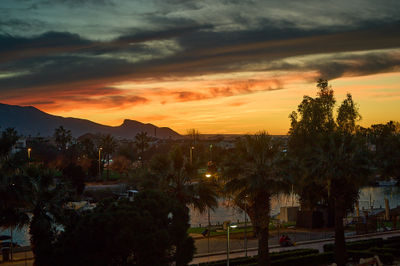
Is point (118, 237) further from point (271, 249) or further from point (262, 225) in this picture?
point (271, 249)

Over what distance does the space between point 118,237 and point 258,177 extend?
9686 millimetres

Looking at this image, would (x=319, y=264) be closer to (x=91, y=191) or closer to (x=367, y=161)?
(x=367, y=161)

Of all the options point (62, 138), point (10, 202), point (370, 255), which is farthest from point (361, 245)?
point (62, 138)

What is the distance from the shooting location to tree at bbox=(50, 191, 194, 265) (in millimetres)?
22203

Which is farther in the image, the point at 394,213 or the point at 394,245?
the point at 394,213

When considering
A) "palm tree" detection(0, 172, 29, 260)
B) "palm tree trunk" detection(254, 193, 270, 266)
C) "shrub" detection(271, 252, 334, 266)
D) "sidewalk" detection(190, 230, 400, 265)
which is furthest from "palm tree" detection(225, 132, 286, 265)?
"palm tree" detection(0, 172, 29, 260)

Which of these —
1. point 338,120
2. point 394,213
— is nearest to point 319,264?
point 394,213

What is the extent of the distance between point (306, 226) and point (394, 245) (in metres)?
14.5

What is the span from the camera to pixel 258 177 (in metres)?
28.4

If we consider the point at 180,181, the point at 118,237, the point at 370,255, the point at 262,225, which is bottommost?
the point at 370,255

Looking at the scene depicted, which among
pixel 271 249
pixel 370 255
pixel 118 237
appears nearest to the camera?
pixel 118 237

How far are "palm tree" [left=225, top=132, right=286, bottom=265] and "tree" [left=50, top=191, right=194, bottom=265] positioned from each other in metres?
6.59

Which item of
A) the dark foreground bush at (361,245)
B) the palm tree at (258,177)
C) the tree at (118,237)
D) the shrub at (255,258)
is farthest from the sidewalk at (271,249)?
the tree at (118,237)

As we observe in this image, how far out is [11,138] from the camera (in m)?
29.3
